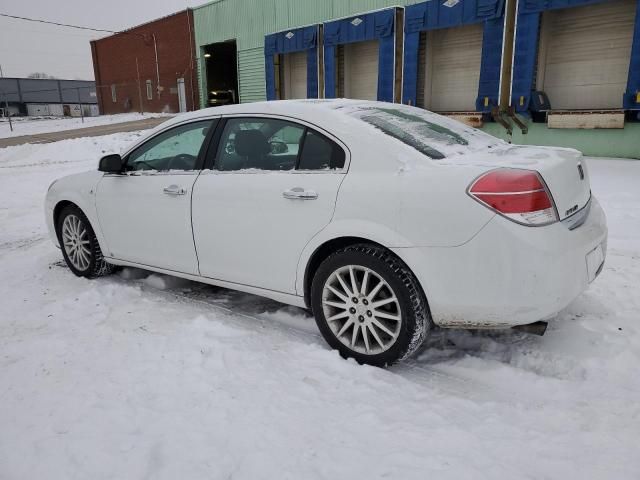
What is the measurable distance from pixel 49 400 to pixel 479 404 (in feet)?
7.50

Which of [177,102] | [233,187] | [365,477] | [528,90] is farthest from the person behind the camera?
[177,102]

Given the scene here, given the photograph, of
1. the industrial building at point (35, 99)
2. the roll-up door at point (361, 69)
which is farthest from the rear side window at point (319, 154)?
the industrial building at point (35, 99)

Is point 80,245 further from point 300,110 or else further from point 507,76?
point 507,76

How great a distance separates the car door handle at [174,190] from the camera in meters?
3.57

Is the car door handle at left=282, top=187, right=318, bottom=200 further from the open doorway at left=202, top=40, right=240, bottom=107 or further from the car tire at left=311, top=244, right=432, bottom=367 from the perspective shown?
the open doorway at left=202, top=40, right=240, bottom=107

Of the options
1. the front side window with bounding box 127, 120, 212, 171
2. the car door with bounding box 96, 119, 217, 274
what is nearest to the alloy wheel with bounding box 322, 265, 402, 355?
the car door with bounding box 96, 119, 217, 274

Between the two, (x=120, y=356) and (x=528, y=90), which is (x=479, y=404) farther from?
(x=528, y=90)

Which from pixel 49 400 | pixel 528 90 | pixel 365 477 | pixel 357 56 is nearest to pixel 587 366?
pixel 365 477

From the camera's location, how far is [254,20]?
19.6 meters

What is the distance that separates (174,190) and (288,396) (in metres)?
1.85

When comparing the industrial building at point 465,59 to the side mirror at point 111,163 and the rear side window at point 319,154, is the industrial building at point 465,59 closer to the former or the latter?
the rear side window at point 319,154

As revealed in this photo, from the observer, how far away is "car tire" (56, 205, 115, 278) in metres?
4.42

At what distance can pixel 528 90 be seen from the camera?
454 inches

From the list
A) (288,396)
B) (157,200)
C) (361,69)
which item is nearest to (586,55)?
(361,69)
